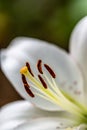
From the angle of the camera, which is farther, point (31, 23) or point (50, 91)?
point (31, 23)

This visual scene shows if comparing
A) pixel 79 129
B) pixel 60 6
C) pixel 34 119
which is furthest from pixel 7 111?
pixel 60 6

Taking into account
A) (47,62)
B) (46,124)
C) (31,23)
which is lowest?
(46,124)

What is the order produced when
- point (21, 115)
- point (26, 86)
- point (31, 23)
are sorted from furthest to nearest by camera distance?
point (31, 23)
point (21, 115)
point (26, 86)

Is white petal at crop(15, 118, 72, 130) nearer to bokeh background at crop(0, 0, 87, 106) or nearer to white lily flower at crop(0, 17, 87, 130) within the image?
white lily flower at crop(0, 17, 87, 130)

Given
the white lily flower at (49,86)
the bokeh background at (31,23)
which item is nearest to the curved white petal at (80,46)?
the white lily flower at (49,86)

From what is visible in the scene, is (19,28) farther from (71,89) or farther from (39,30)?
(71,89)

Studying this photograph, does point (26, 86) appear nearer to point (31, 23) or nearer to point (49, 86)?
point (49, 86)

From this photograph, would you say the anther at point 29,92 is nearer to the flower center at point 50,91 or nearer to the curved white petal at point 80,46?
the flower center at point 50,91

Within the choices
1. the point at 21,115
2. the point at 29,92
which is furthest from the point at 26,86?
the point at 21,115
